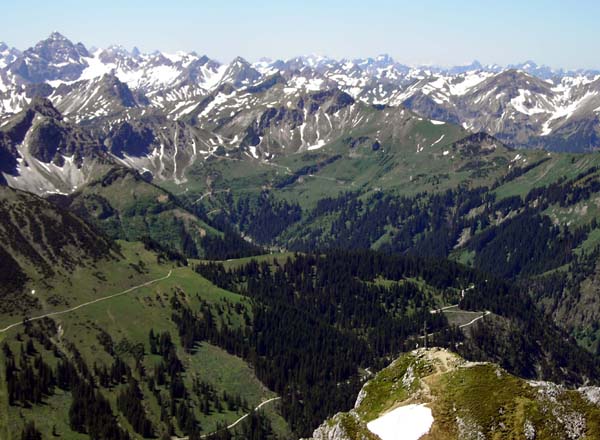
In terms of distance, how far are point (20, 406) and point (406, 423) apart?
14331cm

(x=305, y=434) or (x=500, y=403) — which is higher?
(x=500, y=403)

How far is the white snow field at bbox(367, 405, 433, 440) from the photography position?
6781 cm

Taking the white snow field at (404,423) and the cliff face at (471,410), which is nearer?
the cliff face at (471,410)

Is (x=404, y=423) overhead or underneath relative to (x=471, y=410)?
underneath

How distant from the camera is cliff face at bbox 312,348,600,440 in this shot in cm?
6612

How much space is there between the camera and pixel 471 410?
6781cm

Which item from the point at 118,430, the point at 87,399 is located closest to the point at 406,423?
the point at 118,430

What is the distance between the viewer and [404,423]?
228 feet

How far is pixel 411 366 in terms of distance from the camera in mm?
79688

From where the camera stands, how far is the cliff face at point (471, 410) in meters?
66.1

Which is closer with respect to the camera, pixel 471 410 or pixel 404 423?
pixel 471 410

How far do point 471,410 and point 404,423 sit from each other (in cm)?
678

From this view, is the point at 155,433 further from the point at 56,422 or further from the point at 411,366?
the point at 411,366

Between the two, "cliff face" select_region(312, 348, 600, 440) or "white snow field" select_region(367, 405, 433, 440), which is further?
"white snow field" select_region(367, 405, 433, 440)
